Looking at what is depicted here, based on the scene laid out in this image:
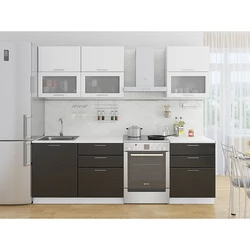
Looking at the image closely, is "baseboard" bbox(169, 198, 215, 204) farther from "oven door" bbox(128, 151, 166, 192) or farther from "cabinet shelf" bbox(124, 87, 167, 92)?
"cabinet shelf" bbox(124, 87, 167, 92)

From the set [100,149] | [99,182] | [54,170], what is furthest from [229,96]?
[54,170]

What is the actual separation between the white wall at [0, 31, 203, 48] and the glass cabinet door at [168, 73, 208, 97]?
2.46 feet

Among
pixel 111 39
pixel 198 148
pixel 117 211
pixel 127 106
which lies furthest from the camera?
pixel 111 39

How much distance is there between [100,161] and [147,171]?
639 millimetres

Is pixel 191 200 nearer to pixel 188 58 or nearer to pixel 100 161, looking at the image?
pixel 100 161

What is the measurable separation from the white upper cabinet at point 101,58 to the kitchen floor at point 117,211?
1.89 m

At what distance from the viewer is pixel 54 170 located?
4.39m

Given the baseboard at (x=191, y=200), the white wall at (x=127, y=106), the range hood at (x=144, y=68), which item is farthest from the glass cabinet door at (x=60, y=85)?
Result: the baseboard at (x=191, y=200)

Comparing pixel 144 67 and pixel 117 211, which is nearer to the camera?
pixel 117 211

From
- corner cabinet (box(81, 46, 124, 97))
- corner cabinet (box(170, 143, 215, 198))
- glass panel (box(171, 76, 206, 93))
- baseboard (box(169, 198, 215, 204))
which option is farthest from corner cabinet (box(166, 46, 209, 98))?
baseboard (box(169, 198, 215, 204))

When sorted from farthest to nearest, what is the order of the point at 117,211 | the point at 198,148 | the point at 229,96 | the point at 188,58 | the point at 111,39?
the point at 229,96
the point at 111,39
the point at 188,58
the point at 198,148
the point at 117,211

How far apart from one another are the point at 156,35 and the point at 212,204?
266cm

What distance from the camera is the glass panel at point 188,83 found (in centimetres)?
464

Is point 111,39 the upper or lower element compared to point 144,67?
upper
